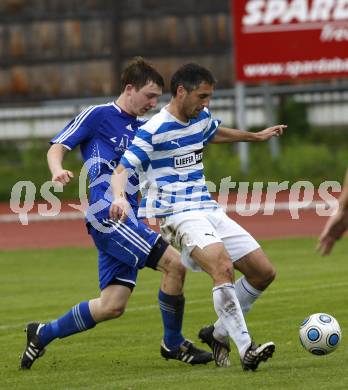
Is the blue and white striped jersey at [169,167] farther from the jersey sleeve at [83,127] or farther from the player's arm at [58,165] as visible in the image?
the jersey sleeve at [83,127]

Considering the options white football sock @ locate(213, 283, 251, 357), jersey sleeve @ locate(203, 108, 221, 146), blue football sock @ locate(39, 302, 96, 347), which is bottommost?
blue football sock @ locate(39, 302, 96, 347)

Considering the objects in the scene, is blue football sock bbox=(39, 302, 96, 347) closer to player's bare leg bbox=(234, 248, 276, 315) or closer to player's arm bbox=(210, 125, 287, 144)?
player's bare leg bbox=(234, 248, 276, 315)

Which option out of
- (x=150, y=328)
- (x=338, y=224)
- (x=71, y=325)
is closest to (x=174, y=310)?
(x=71, y=325)

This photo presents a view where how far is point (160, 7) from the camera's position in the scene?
109 feet

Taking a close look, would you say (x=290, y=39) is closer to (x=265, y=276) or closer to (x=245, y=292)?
(x=245, y=292)

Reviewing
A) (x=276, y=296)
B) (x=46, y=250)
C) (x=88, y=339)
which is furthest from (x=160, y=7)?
(x=88, y=339)

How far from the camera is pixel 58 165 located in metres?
9.76

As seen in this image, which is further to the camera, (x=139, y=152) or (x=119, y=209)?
(x=139, y=152)

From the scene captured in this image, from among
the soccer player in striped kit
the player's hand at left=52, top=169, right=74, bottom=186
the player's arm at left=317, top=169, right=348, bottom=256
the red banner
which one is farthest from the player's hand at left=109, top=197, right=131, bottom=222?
the red banner

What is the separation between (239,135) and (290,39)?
17.9 meters

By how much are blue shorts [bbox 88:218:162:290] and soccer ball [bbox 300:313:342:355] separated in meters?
1.29

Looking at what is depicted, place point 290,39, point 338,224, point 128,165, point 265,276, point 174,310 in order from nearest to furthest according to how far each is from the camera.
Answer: point 338,224, point 128,165, point 265,276, point 174,310, point 290,39

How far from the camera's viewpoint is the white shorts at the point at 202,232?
9547mm

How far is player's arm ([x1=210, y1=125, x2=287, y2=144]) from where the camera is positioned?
408 inches
